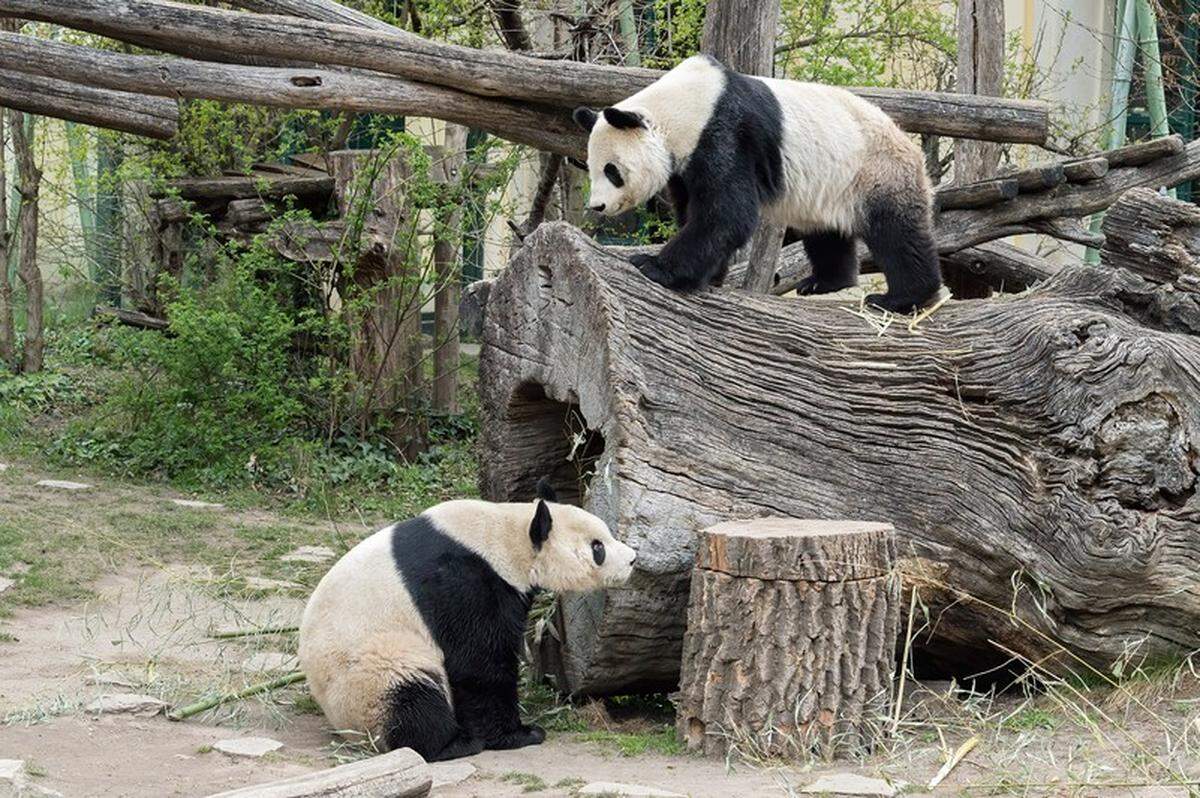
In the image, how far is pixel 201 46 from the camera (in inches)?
270

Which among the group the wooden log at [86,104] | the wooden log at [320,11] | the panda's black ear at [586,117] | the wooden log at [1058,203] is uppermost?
the wooden log at [320,11]

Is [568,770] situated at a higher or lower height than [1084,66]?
lower

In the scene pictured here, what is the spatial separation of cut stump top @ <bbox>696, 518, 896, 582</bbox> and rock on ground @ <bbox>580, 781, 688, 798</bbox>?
0.84 metres

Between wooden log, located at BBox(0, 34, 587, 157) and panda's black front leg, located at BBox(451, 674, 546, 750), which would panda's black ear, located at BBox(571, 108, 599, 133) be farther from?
panda's black front leg, located at BBox(451, 674, 546, 750)

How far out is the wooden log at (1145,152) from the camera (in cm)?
853

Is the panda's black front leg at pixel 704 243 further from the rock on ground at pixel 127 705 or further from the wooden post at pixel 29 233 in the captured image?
the wooden post at pixel 29 233

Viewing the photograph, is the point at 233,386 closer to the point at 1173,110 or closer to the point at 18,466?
the point at 18,466

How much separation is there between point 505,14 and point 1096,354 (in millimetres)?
6241

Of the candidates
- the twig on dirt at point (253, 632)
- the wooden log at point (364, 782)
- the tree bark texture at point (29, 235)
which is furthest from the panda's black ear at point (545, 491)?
the tree bark texture at point (29, 235)

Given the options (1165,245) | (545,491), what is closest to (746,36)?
(1165,245)

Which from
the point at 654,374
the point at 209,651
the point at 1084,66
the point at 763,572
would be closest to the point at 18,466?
the point at 209,651

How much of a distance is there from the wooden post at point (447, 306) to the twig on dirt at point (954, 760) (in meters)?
6.09

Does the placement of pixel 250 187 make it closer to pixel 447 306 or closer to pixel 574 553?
pixel 447 306

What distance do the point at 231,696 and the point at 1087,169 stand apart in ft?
19.6
